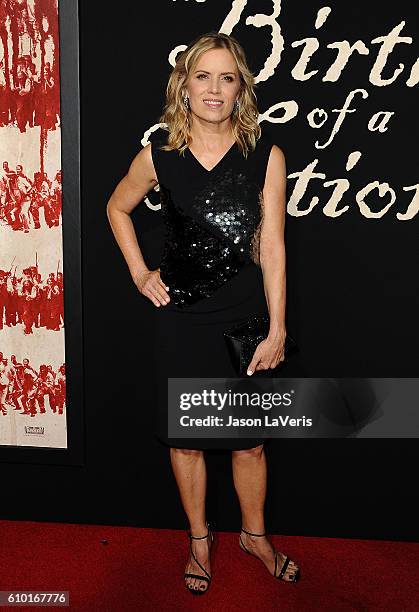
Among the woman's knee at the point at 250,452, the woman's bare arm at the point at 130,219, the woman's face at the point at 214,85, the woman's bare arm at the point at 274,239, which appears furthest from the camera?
the woman's knee at the point at 250,452

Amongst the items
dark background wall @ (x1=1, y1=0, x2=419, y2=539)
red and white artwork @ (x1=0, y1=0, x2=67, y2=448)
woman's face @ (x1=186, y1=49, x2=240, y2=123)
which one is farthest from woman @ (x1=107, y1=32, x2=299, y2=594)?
red and white artwork @ (x1=0, y1=0, x2=67, y2=448)

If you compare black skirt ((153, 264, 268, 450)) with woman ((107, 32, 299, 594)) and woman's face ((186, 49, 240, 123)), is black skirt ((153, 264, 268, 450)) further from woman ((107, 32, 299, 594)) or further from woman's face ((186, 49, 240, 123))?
woman's face ((186, 49, 240, 123))

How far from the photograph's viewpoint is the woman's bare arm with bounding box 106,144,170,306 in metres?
2.21

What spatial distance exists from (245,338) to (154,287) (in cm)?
37

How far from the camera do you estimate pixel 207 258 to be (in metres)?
2.13

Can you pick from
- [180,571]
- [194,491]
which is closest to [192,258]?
[194,491]

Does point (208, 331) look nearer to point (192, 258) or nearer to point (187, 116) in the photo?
point (192, 258)

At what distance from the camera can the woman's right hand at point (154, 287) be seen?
222 cm

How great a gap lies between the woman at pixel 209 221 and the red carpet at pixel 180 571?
101mm

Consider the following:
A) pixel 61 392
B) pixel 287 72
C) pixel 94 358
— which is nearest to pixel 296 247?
pixel 287 72

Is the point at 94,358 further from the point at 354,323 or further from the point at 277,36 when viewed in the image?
the point at 277,36

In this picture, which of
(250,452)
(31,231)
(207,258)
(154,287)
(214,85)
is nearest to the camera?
(214,85)

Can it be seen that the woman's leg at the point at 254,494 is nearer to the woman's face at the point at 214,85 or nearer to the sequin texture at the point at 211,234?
the sequin texture at the point at 211,234

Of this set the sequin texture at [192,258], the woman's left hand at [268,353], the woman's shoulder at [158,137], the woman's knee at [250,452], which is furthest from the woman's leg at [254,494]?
the woman's shoulder at [158,137]
